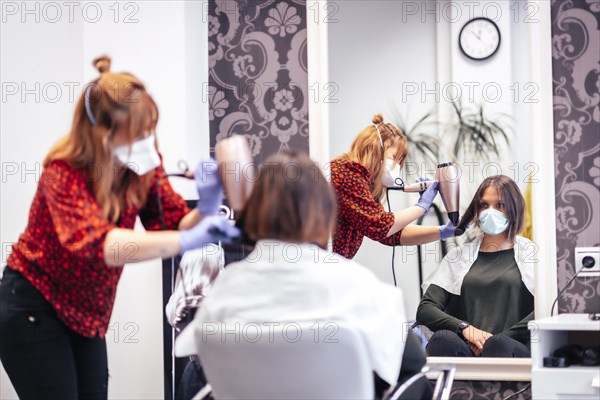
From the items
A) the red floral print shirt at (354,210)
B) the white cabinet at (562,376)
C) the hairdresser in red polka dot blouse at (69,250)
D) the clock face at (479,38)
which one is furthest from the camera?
the clock face at (479,38)

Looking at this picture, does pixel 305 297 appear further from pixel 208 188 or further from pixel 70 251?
pixel 70 251

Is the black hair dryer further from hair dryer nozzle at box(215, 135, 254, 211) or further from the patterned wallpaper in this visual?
hair dryer nozzle at box(215, 135, 254, 211)

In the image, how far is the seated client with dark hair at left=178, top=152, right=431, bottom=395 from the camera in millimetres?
1920

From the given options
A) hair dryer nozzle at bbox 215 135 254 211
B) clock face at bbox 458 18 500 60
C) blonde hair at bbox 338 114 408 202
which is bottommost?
hair dryer nozzle at bbox 215 135 254 211

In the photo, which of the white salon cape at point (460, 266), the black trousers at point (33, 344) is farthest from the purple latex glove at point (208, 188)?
the white salon cape at point (460, 266)

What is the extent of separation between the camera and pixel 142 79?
347 cm

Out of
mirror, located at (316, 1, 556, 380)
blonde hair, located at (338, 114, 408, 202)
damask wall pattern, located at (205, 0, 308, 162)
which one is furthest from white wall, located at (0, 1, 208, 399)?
blonde hair, located at (338, 114, 408, 202)

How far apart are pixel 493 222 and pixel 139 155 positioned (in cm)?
151

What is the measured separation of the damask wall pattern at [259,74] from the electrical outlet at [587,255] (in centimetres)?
112

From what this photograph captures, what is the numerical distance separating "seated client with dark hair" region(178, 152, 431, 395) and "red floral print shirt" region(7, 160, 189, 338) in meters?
0.29

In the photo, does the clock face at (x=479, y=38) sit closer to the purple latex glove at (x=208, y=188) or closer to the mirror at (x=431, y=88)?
the mirror at (x=431, y=88)

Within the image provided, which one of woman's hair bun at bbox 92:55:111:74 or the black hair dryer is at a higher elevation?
woman's hair bun at bbox 92:55:111:74

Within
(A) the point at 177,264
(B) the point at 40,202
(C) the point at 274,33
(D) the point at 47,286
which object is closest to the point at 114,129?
(B) the point at 40,202

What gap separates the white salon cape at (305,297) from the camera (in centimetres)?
192
